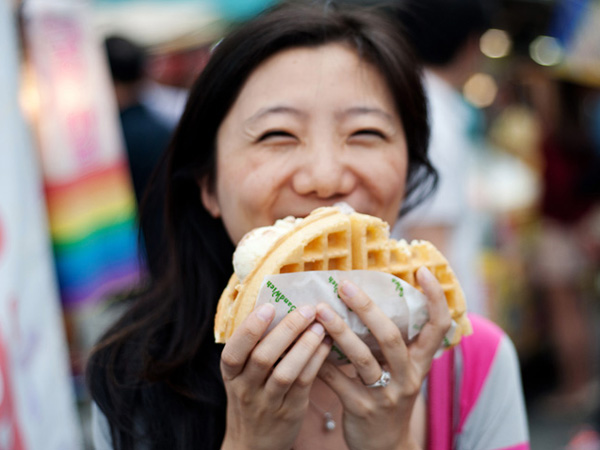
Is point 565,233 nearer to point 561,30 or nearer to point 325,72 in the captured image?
point 561,30

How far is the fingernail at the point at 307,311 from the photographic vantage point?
140 centimetres

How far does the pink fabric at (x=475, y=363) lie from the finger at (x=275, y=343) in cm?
80

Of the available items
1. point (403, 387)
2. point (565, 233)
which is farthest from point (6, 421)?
point (565, 233)

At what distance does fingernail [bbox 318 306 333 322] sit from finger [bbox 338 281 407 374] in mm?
66

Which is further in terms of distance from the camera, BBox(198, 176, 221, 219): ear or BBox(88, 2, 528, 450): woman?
BBox(198, 176, 221, 219): ear

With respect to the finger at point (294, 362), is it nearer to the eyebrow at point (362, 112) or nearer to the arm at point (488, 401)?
the eyebrow at point (362, 112)

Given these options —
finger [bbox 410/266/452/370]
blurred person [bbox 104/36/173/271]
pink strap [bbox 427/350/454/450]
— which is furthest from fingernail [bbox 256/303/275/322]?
blurred person [bbox 104/36/173/271]

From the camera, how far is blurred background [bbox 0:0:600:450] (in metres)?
3.09

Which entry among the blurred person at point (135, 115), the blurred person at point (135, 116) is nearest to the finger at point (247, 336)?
the blurred person at point (135, 116)

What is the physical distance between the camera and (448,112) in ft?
11.6

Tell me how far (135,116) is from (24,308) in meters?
2.20

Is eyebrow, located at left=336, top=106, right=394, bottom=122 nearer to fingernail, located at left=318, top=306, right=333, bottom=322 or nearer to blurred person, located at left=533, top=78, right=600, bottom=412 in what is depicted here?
fingernail, located at left=318, top=306, right=333, bottom=322

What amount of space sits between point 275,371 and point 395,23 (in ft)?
4.62

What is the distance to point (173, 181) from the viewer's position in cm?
207
